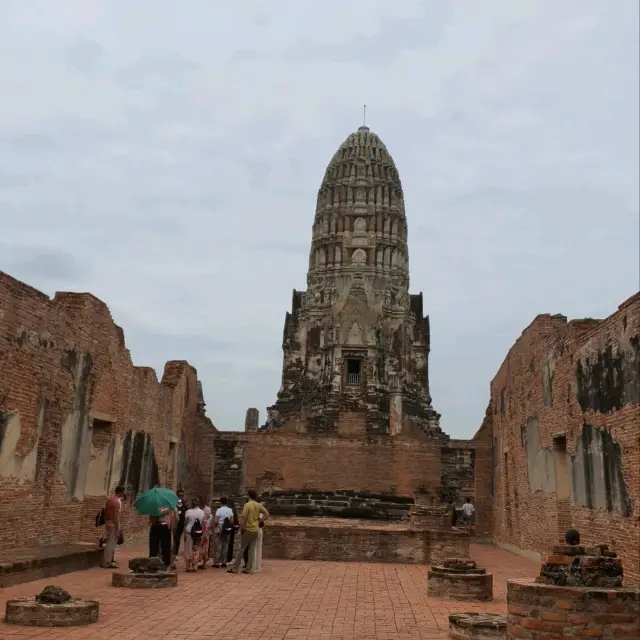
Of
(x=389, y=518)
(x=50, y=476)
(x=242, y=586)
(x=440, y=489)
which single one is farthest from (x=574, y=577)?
(x=440, y=489)

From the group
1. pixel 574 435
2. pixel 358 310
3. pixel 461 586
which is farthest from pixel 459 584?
pixel 358 310

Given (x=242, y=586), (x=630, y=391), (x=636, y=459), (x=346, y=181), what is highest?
(x=346, y=181)

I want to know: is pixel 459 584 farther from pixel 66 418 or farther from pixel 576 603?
pixel 66 418

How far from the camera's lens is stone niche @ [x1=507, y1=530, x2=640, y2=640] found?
568 cm

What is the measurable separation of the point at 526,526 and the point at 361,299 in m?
30.9

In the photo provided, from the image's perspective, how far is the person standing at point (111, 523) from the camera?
11.3 m

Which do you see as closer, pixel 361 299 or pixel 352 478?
pixel 352 478

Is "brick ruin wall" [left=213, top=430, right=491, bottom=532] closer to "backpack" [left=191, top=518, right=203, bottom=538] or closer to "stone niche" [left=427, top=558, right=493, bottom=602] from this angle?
"backpack" [left=191, top=518, right=203, bottom=538]

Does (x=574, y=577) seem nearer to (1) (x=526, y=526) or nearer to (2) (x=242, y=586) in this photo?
(2) (x=242, y=586)

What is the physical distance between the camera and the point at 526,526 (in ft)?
53.1

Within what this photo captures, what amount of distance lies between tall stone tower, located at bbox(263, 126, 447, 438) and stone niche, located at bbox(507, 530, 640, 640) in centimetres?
3355

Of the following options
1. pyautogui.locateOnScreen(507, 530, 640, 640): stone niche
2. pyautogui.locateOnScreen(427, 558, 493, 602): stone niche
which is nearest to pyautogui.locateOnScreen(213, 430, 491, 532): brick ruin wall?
pyautogui.locateOnScreen(427, 558, 493, 602): stone niche

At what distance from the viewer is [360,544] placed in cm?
1453

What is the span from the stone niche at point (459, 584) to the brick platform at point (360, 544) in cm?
510
